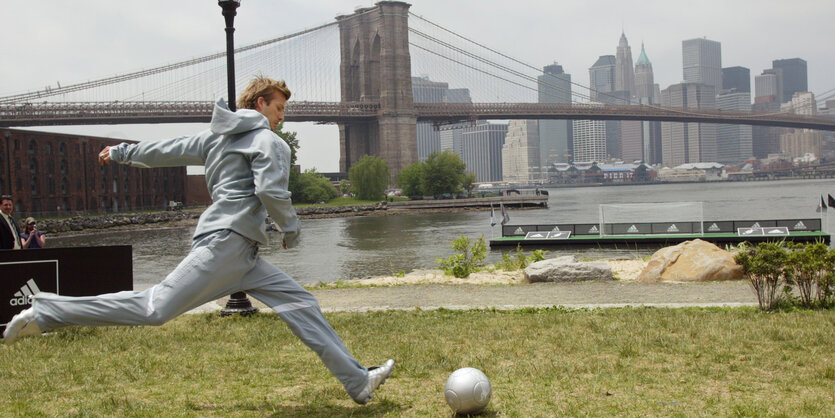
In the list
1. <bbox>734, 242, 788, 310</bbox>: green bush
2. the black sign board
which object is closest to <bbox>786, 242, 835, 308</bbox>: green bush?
<bbox>734, 242, 788, 310</bbox>: green bush

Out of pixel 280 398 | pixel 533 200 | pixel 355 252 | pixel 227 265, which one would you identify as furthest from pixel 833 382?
pixel 533 200

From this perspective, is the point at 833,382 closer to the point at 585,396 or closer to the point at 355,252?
the point at 585,396

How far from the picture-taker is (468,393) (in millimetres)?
4180

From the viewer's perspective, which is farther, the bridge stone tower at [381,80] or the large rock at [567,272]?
the bridge stone tower at [381,80]

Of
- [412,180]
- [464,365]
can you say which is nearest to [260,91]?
[464,365]

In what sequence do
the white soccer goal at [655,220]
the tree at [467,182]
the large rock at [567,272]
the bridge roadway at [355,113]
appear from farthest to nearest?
the tree at [467,182]
the bridge roadway at [355,113]
the white soccer goal at [655,220]
the large rock at [567,272]

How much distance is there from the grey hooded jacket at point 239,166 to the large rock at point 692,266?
9.09 meters

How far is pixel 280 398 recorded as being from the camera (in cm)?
473

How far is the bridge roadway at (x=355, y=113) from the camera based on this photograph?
6656cm

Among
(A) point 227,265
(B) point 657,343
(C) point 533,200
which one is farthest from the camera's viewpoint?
(C) point 533,200

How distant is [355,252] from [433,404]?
29.5 meters

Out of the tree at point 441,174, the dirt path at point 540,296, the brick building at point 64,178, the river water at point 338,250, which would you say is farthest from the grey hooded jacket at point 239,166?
the tree at point 441,174

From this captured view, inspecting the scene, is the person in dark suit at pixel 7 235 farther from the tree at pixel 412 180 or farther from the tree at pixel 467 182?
the tree at pixel 467 182

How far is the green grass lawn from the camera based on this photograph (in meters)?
4.43
